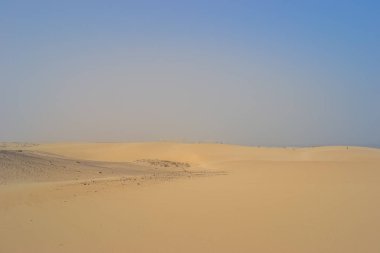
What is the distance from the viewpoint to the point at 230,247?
735 centimetres

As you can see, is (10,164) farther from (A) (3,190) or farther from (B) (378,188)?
(B) (378,188)

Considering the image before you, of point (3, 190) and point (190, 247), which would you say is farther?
point (3, 190)

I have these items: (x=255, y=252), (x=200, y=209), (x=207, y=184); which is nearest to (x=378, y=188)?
(x=207, y=184)

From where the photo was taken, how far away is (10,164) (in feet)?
60.2

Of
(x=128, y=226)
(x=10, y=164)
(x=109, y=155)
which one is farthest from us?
(x=109, y=155)

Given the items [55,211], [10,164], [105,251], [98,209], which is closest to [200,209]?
[98,209]

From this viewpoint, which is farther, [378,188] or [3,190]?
[378,188]

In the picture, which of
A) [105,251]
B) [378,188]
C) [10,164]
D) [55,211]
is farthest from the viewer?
[10,164]

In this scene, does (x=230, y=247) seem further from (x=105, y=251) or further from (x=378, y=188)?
(x=378, y=188)

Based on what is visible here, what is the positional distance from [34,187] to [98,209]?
4110 mm

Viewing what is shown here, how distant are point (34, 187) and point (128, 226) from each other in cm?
615

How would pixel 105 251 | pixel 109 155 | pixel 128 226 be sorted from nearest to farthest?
pixel 105 251 → pixel 128 226 → pixel 109 155

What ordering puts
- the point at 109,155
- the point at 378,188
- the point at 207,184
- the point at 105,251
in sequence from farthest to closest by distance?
the point at 109,155 < the point at 207,184 < the point at 378,188 < the point at 105,251

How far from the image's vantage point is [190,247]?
737 centimetres
